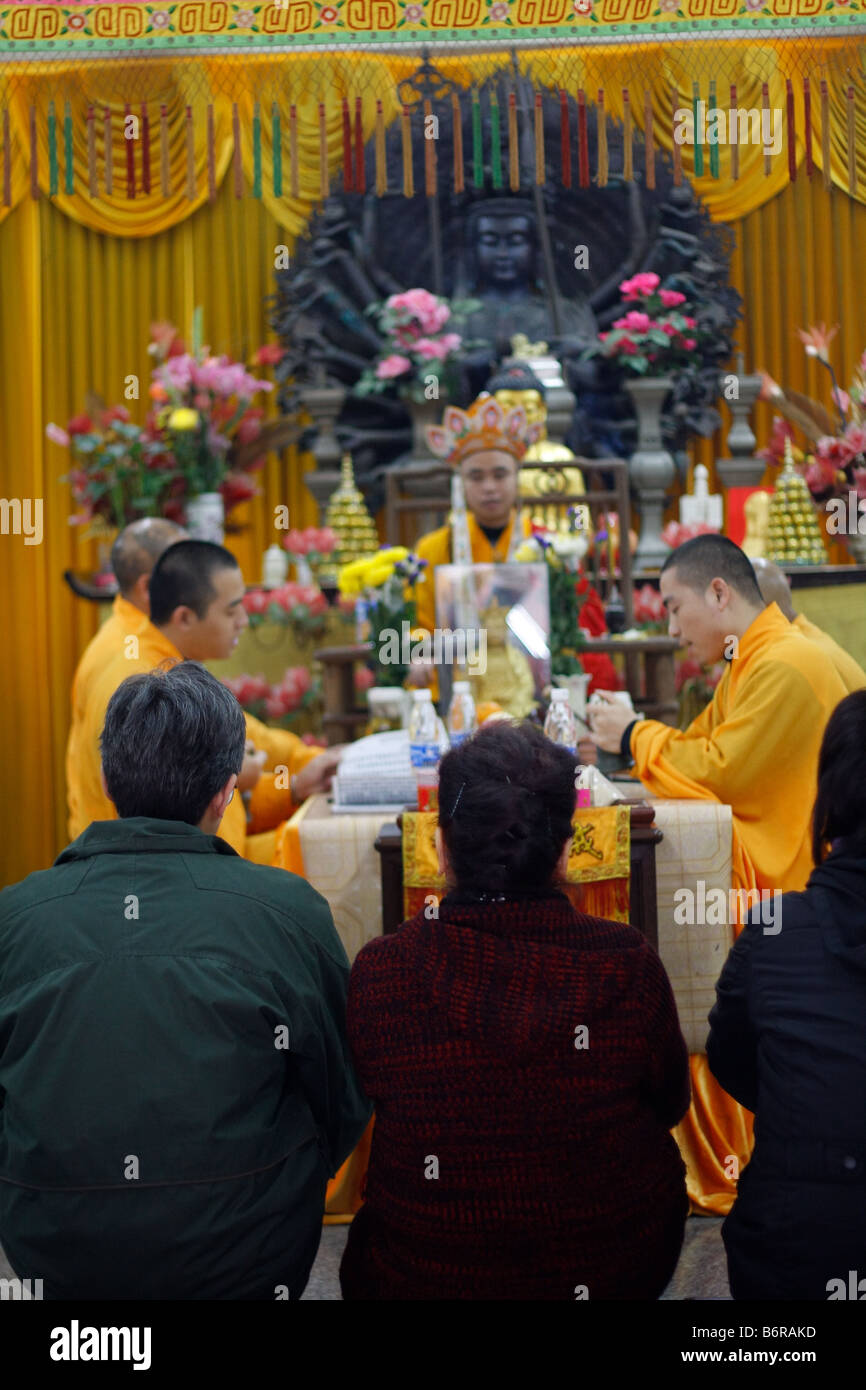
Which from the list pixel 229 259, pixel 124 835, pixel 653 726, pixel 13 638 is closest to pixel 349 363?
pixel 229 259

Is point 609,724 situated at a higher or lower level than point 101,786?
higher

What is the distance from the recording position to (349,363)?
257 inches

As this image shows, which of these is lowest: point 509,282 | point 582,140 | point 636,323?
point 582,140

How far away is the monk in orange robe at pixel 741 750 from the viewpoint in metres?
2.71

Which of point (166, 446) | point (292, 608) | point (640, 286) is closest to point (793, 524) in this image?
point (640, 286)

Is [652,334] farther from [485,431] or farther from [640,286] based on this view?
[485,431]

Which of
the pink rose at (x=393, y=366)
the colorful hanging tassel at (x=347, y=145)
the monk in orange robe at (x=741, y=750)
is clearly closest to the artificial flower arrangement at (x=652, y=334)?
the pink rose at (x=393, y=366)

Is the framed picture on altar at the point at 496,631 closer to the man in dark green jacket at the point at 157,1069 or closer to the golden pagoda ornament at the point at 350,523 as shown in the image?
the man in dark green jacket at the point at 157,1069

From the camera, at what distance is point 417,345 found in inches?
233

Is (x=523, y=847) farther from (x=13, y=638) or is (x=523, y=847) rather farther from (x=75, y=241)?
(x=75, y=241)

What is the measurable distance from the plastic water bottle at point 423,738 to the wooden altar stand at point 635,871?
145 millimetres

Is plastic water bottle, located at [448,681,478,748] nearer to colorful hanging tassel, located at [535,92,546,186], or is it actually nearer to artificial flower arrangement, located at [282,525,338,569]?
colorful hanging tassel, located at [535,92,546,186]

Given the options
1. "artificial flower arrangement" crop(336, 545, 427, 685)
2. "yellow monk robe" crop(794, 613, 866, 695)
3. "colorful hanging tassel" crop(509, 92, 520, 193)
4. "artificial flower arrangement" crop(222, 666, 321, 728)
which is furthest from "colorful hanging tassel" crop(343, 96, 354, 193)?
"artificial flower arrangement" crop(222, 666, 321, 728)

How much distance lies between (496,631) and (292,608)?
203 centimetres
